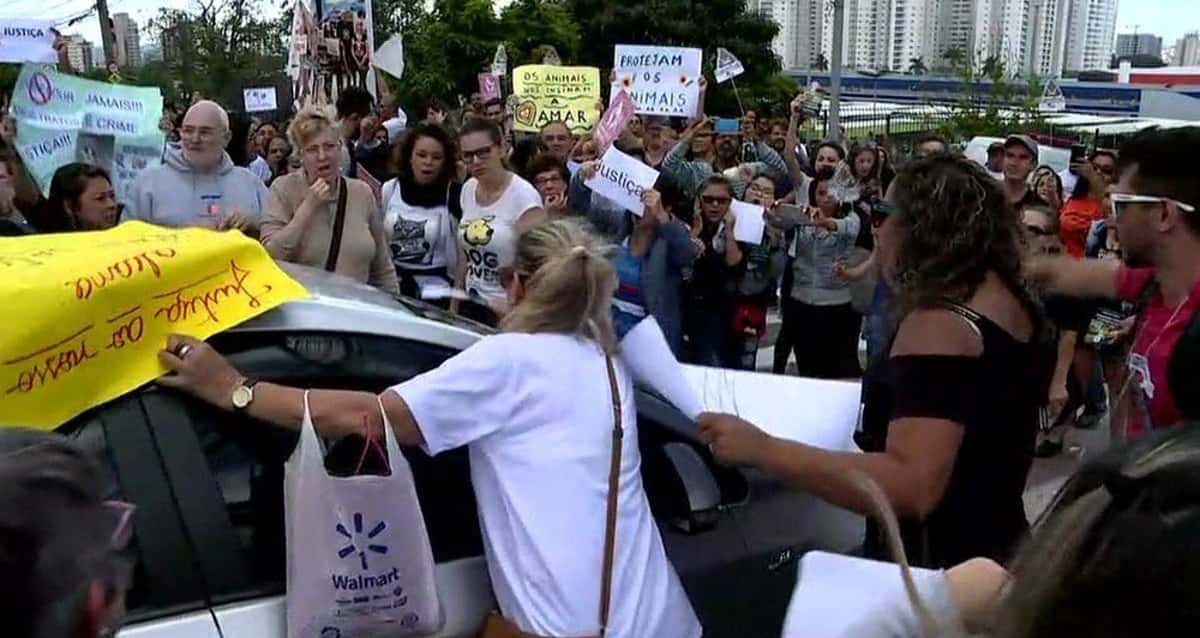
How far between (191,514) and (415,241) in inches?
135

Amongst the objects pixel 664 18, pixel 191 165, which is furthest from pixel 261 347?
pixel 664 18

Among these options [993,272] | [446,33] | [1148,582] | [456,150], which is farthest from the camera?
[446,33]

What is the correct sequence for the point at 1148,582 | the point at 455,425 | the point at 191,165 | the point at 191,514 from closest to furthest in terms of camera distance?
the point at 1148,582, the point at 191,514, the point at 455,425, the point at 191,165

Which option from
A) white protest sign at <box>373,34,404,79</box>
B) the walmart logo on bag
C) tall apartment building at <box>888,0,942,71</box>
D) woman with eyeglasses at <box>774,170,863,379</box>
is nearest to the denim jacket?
woman with eyeglasses at <box>774,170,863,379</box>

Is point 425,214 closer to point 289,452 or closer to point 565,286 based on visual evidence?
point 565,286

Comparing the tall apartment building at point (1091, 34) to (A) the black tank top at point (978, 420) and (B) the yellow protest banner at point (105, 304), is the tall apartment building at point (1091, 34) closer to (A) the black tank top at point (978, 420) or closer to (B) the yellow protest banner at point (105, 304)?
(A) the black tank top at point (978, 420)

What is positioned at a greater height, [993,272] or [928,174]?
[928,174]

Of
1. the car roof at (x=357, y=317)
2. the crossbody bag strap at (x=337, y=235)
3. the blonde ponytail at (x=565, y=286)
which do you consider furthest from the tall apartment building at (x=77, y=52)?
the blonde ponytail at (x=565, y=286)

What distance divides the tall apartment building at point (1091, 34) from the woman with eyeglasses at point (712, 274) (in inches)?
4388

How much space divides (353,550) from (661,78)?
684 centimetres

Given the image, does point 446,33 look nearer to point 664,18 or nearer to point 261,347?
point 664,18

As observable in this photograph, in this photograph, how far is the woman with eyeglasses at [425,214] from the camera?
543 cm

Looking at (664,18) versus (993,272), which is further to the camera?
(664,18)

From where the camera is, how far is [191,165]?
196 inches
